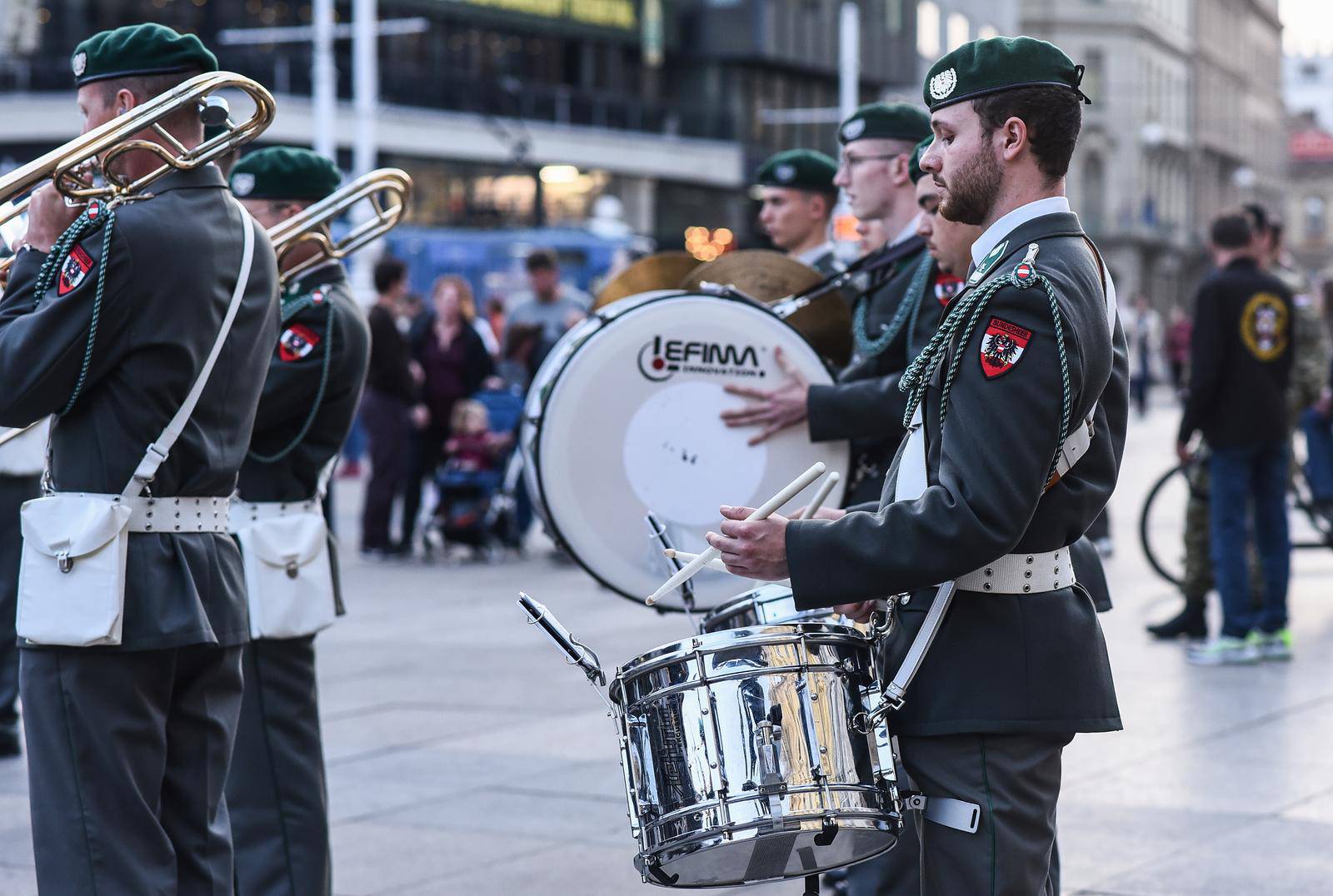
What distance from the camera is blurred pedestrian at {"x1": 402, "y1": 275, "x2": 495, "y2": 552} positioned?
13422mm

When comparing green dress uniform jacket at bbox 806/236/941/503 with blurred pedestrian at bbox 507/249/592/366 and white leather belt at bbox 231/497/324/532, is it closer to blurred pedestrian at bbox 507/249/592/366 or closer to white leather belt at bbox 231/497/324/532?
white leather belt at bbox 231/497/324/532

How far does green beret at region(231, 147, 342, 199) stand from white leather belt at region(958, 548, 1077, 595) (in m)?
2.54

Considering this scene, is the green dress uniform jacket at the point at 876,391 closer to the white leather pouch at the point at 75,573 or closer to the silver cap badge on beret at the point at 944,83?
the silver cap badge on beret at the point at 944,83

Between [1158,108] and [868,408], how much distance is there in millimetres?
76726

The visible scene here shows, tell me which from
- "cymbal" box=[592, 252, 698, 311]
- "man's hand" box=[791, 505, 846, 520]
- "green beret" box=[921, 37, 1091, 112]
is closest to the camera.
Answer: "green beret" box=[921, 37, 1091, 112]

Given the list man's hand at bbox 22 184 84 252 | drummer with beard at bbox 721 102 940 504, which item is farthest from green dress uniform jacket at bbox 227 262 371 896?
drummer with beard at bbox 721 102 940 504

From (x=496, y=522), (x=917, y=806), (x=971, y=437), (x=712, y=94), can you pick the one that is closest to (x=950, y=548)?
(x=971, y=437)

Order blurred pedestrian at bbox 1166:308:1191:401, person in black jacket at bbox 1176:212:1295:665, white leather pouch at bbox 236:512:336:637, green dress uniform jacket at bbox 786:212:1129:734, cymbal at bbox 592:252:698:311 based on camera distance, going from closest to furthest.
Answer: green dress uniform jacket at bbox 786:212:1129:734 → white leather pouch at bbox 236:512:336:637 → cymbal at bbox 592:252:698:311 → person in black jacket at bbox 1176:212:1295:665 → blurred pedestrian at bbox 1166:308:1191:401

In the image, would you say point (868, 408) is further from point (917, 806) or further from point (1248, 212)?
point (1248, 212)

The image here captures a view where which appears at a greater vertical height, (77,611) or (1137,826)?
(77,611)

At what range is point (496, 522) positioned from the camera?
13.1 m

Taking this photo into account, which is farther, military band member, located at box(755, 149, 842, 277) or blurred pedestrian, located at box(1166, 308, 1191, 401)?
blurred pedestrian, located at box(1166, 308, 1191, 401)

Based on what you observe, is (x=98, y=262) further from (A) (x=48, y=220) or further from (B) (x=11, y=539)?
(B) (x=11, y=539)

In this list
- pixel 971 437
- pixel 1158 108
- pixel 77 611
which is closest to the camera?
pixel 971 437
